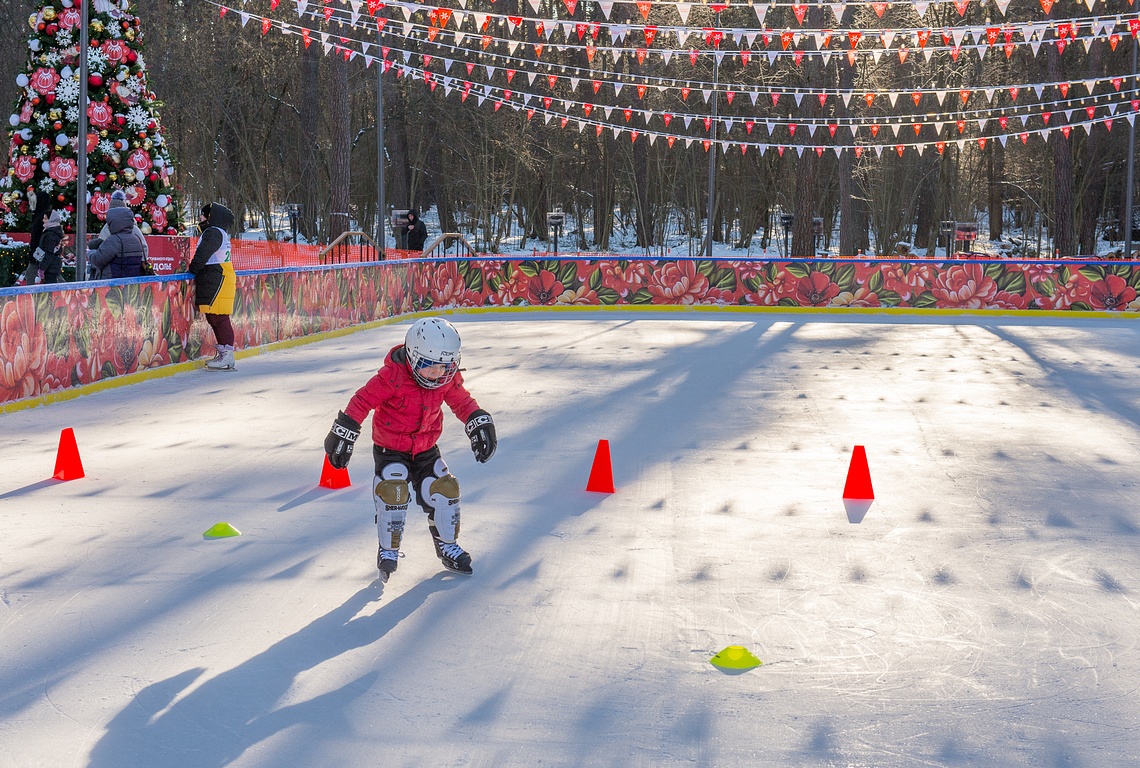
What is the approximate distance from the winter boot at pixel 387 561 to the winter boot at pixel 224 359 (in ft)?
29.1

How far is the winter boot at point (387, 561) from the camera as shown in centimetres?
555

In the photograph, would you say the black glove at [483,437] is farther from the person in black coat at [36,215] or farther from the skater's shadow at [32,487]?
the person in black coat at [36,215]

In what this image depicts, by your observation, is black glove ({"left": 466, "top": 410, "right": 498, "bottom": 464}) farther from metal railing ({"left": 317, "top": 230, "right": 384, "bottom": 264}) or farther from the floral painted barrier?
the floral painted barrier

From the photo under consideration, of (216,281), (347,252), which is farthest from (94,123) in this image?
(216,281)

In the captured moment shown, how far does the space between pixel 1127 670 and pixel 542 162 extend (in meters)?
39.8

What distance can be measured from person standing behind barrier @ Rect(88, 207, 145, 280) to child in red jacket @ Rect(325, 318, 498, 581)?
29.1ft

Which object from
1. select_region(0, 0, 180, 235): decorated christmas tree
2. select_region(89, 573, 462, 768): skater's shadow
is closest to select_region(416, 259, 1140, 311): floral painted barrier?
select_region(0, 0, 180, 235): decorated christmas tree

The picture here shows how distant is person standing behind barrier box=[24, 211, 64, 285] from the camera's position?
55.1 ft

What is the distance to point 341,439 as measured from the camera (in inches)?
212

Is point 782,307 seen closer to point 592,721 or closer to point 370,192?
point 592,721

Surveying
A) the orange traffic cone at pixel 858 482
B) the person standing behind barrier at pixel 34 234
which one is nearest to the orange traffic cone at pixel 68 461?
the orange traffic cone at pixel 858 482

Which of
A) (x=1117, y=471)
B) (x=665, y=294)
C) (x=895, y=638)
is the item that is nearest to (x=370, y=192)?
(x=665, y=294)

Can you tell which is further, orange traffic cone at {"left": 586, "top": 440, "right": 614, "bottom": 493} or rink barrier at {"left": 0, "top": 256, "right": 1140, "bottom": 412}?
rink barrier at {"left": 0, "top": 256, "right": 1140, "bottom": 412}

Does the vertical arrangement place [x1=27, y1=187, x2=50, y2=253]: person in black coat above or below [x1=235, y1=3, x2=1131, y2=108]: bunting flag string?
below
